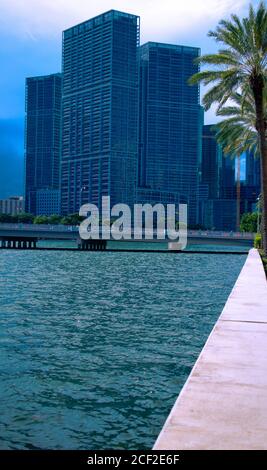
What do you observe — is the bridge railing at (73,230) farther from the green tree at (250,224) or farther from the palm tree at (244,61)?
the palm tree at (244,61)

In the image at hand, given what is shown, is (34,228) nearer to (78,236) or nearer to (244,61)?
(78,236)

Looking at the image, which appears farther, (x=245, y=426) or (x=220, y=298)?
(x=220, y=298)

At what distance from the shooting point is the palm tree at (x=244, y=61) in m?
29.9

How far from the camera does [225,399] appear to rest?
5.44 m

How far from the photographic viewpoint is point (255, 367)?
269 inches

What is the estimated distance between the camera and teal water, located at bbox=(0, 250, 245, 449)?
649cm

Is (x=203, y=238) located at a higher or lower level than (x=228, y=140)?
lower

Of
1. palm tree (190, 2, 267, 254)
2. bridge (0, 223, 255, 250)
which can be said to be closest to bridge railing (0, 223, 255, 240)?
bridge (0, 223, 255, 250)

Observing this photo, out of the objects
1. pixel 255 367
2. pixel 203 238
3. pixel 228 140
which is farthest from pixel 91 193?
pixel 255 367
